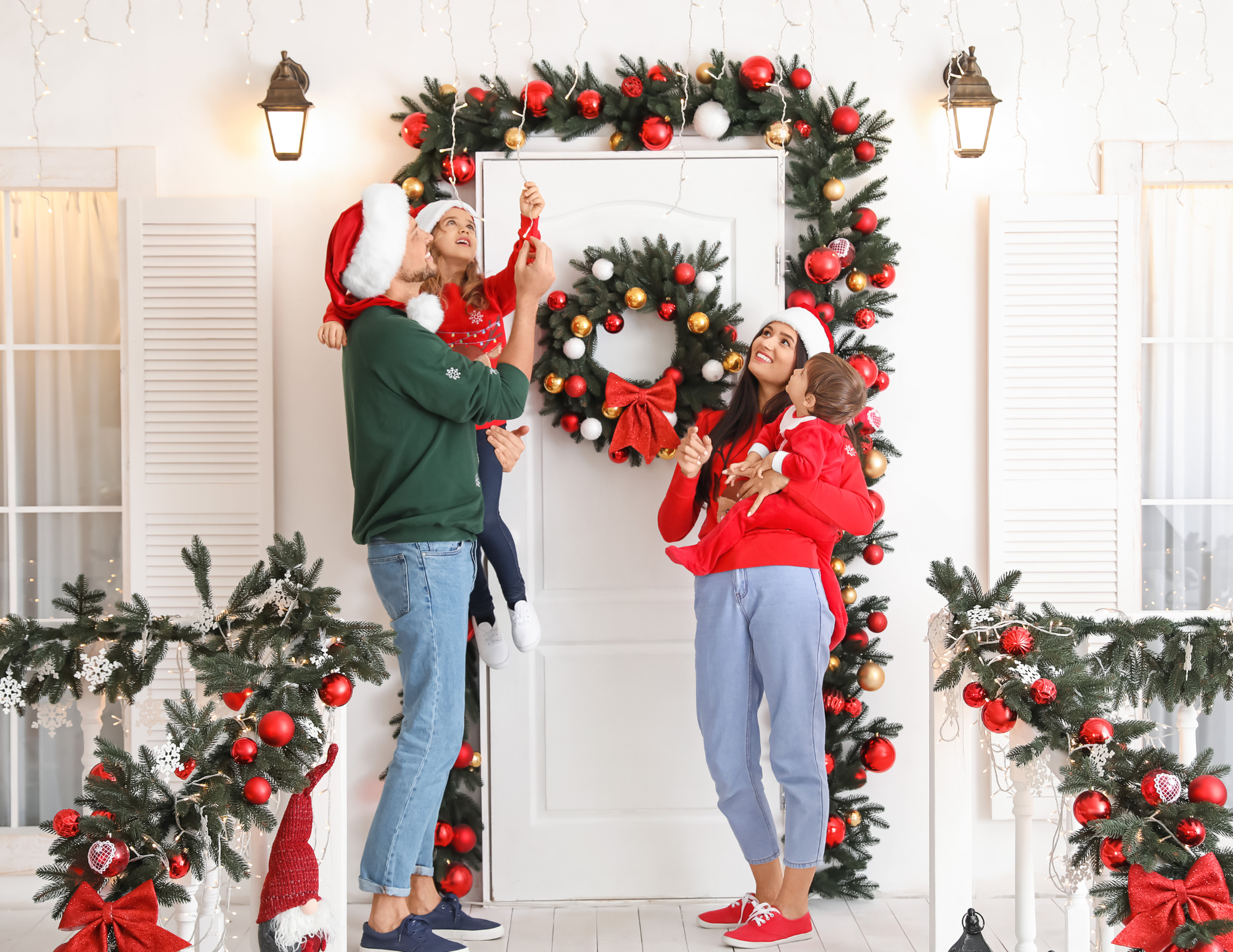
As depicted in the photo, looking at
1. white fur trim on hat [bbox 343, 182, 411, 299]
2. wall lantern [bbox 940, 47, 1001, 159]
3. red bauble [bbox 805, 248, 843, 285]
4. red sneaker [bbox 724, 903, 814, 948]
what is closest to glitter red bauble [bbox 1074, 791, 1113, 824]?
red sneaker [bbox 724, 903, 814, 948]

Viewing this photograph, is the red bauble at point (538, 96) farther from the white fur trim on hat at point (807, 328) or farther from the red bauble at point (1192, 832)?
the red bauble at point (1192, 832)

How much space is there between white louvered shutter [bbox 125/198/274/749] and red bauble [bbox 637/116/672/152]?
1.16 meters

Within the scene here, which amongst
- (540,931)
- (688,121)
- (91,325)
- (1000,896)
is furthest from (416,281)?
(1000,896)

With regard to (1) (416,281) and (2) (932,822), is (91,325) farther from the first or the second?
(2) (932,822)

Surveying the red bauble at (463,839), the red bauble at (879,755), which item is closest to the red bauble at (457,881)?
the red bauble at (463,839)

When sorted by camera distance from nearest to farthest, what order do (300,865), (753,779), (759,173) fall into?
(300,865) < (753,779) < (759,173)

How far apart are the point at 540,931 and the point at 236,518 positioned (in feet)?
4.94

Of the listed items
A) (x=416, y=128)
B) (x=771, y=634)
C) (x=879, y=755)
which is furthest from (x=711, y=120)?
(x=879, y=755)

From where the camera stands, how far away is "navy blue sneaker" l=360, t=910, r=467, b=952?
2.42 m

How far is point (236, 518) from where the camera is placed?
2980mm

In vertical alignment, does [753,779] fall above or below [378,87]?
→ below

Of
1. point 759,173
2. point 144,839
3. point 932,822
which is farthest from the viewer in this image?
point 759,173

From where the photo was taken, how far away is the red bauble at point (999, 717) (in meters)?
1.96

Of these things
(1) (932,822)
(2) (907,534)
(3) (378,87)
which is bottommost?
(1) (932,822)
